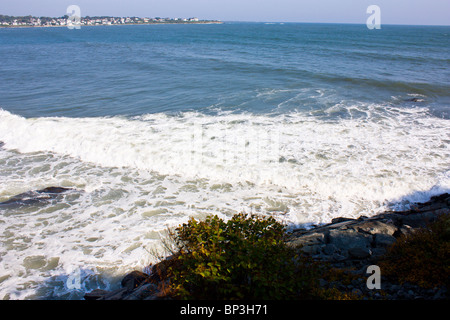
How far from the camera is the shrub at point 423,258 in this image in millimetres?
5102

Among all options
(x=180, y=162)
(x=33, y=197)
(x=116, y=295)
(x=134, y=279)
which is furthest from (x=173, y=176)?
(x=116, y=295)

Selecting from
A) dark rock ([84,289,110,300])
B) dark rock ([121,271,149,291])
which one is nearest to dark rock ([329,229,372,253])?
dark rock ([121,271,149,291])

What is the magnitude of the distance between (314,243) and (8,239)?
334 inches

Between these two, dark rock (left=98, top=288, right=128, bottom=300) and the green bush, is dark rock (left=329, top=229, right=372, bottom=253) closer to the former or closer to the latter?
the green bush

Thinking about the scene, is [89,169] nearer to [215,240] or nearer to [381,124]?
[215,240]

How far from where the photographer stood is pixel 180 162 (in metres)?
12.5

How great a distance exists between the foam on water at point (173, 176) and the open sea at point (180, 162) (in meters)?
0.05

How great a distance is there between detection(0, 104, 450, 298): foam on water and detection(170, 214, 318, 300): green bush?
3.18 m

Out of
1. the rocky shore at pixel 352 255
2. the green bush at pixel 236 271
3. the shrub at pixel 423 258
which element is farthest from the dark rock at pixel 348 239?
the green bush at pixel 236 271

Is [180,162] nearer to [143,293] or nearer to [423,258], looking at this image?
[143,293]

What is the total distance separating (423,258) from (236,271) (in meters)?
3.82

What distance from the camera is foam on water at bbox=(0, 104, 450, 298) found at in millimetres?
7621
